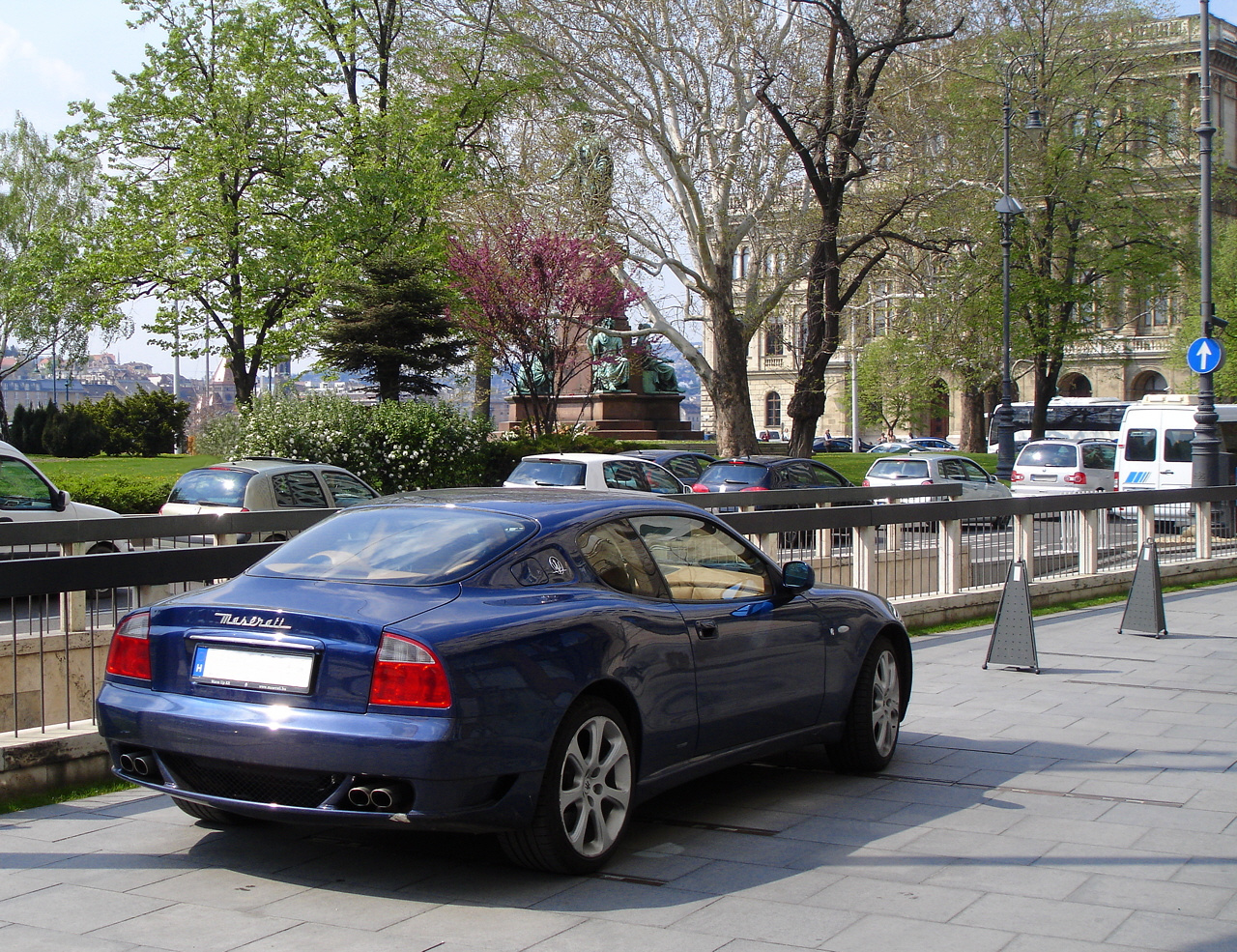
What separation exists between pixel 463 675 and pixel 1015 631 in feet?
22.7

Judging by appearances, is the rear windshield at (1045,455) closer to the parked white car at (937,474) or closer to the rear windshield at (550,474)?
the parked white car at (937,474)

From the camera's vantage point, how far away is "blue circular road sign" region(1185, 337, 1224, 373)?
21094 millimetres

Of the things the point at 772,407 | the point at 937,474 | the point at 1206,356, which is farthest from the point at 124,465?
the point at 772,407

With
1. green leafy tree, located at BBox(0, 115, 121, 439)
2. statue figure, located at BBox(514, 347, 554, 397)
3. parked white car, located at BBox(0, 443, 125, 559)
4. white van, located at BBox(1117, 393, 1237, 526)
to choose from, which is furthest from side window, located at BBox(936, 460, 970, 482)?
green leafy tree, located at BBox(0, 115, 121, 439)

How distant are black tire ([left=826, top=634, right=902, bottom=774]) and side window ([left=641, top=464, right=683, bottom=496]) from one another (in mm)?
14246

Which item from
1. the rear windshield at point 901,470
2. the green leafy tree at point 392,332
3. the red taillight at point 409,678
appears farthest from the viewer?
the rear windshield at point 901,470

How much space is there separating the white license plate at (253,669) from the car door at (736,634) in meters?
1.72

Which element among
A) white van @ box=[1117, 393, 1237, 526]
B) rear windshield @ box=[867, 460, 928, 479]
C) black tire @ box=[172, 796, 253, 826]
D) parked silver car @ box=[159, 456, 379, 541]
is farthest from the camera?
rear windshield @ box=[867, 460, 928, 479]

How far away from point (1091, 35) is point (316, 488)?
34480 millimetres

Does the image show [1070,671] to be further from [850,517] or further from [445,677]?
[445,677]

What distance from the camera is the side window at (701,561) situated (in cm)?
605

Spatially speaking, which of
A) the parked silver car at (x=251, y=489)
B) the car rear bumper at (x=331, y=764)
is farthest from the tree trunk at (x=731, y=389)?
the car rear bumper at (x=331, y=764)

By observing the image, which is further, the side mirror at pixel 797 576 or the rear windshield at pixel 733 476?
the rear windshield at pixel 733 476

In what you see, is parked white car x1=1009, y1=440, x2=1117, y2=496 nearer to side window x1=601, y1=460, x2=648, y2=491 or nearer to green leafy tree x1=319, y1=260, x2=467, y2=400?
green leafy tree x1=319, y1=260, x2=467, y2=400
